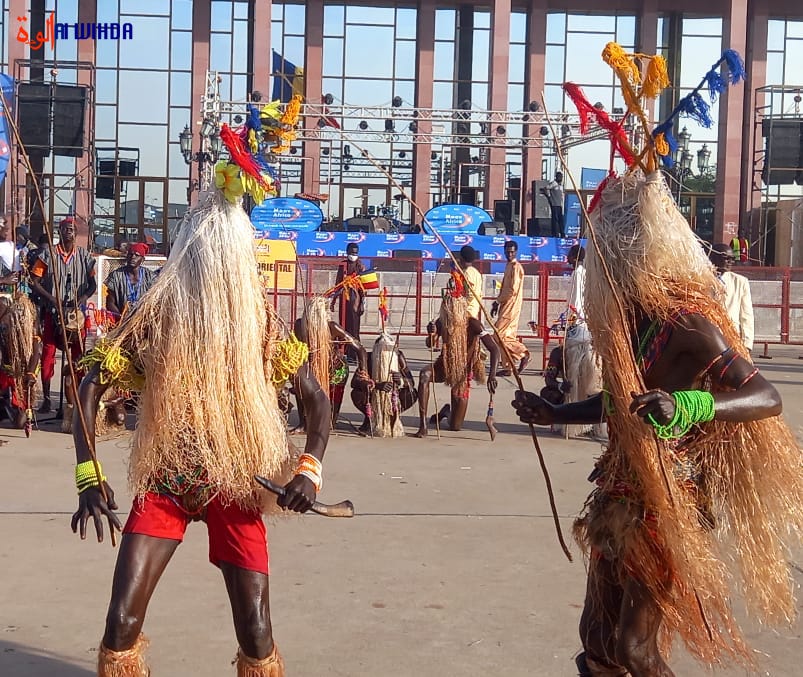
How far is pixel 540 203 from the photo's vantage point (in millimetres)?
27469

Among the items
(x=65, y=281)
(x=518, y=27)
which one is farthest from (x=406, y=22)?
(x=65, y=281)

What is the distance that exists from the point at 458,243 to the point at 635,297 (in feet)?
67.0

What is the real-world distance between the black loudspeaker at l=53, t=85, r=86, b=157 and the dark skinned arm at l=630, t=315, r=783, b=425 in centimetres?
2299

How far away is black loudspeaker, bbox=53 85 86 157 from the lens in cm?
2425

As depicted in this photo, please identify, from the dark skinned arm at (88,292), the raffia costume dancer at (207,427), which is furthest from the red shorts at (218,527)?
the dark skinned arm at (88,292)

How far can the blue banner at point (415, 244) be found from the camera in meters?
23.0

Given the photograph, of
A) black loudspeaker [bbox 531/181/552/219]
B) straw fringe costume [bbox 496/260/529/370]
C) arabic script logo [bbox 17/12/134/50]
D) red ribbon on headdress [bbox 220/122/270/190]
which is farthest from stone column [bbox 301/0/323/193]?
red ribbon on headdress [bbox 220/122/270/190]

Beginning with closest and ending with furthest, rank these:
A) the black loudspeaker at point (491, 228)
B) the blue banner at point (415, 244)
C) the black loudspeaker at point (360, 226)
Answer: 1. the blue banner at point (415, 244)
2. the black loudspeaker at point (491, 228)
3. the black loudspeaker at point (360, 226)

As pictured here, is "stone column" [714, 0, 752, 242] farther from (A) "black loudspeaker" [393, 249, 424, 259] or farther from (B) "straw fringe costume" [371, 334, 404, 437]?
(B) "straw fringe costume" [371, 334, 404, 437]

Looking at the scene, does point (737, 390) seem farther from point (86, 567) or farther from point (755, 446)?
point (86, 567)

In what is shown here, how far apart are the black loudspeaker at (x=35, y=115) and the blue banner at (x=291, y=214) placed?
5019 mm

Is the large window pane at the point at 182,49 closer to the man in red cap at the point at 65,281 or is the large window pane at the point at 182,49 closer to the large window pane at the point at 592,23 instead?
the large window pane at the point at 592,23

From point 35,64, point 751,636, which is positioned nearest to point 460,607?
point 751,636

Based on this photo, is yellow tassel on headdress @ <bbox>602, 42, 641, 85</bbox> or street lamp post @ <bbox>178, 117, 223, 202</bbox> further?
street lamp post @ <bbox>178, 117, 223, 202</bbox>
